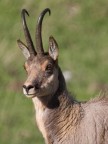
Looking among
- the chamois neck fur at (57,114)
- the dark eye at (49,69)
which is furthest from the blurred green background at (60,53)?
the dark eye at (49,69)

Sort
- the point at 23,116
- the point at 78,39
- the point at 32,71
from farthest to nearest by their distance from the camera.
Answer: the point at 78,39 < the point at 23,116 < the point at 32,71

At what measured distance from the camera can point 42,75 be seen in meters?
18.4

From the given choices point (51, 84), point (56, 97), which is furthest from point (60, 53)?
point (51, 84)

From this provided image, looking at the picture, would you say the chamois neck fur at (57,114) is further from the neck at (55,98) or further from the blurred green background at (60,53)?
the blurred green background at (60,53)

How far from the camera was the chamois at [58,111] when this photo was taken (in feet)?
60.8

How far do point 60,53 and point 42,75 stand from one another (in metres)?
15.7

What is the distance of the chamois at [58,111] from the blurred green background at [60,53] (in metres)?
8.20

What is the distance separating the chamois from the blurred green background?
8202 millimetres

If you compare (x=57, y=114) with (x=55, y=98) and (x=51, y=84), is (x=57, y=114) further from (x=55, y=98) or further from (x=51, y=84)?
(x=51, y=84)

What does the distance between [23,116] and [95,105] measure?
1042 centimetres

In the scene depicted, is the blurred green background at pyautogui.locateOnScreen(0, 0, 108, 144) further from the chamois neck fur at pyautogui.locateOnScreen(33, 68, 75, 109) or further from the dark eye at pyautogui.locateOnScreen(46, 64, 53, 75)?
the dark eye at pyautogui.locateOnScreen(46, 64, 53, 75)

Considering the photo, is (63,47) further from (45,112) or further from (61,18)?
(45,112)

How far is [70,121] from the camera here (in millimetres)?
18953

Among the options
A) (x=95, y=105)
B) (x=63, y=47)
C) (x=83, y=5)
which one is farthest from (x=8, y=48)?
(x=95, y=105)
